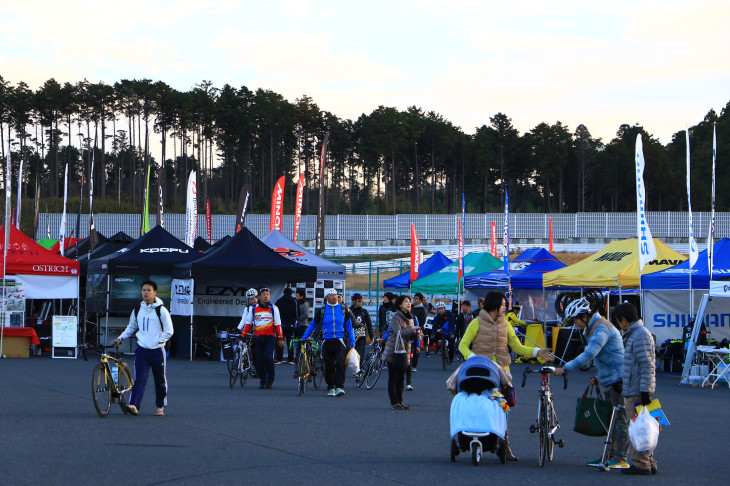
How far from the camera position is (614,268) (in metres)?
24.2

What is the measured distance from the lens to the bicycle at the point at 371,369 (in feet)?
56.4

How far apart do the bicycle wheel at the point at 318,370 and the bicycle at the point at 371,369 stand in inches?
27.0

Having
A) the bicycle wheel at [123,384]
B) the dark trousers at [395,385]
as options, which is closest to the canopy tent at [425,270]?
the dark trousers at [395,385]

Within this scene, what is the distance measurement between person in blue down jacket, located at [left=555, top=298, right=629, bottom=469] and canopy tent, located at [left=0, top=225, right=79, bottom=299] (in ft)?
58.1

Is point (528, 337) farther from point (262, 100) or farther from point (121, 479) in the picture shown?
point (262, 100)

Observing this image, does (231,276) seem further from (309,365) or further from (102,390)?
(102,390)

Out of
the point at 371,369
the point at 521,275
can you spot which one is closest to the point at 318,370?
the point at 371,369

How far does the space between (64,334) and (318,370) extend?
9359mm

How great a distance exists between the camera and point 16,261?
23.2 m

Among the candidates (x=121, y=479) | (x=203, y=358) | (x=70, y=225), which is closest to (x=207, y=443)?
(x=121, y=479)

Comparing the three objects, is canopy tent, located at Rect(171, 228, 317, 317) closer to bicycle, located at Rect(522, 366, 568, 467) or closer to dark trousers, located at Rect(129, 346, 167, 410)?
dark trousers, located at Rect(129, 346, 167, 410)

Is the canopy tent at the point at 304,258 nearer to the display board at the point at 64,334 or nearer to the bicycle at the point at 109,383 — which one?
the display board at the point at 64,334

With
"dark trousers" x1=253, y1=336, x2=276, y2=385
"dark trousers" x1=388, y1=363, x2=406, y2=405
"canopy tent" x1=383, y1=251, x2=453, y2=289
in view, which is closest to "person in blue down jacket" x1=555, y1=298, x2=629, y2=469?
"dark trousers" x1=388, y1=363, x2=406, y2=405

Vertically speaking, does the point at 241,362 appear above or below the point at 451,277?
below
